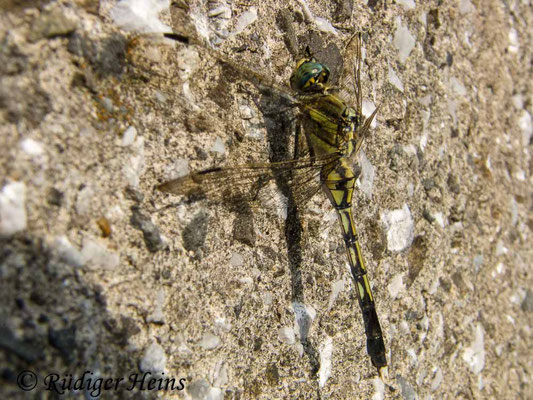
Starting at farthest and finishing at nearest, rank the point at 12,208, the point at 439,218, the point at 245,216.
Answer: the point at 439,218
the point at 245,216
the point at 12,208

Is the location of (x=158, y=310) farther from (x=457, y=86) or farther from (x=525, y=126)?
(x=525, y=126)

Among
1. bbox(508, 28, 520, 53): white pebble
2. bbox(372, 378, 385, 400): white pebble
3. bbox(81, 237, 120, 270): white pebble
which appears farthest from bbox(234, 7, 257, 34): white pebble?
bbox(508, 28, 520, 53): white pebble

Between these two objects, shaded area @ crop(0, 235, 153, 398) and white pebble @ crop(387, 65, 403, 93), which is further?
white pebble @ crop(387, 65, 403, 93)

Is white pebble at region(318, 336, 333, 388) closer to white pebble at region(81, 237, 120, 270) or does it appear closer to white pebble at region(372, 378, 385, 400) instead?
white pebble at region(372, 378, 385, 400)

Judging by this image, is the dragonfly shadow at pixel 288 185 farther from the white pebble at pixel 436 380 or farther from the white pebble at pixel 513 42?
the white pebble at pixel 513 42

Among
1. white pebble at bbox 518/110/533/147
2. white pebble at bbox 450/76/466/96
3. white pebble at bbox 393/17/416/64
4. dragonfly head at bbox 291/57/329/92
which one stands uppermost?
white pebble at bbox 518/110/533/147

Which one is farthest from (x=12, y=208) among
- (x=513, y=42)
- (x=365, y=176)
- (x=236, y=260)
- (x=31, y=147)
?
(x=513, y=42)
